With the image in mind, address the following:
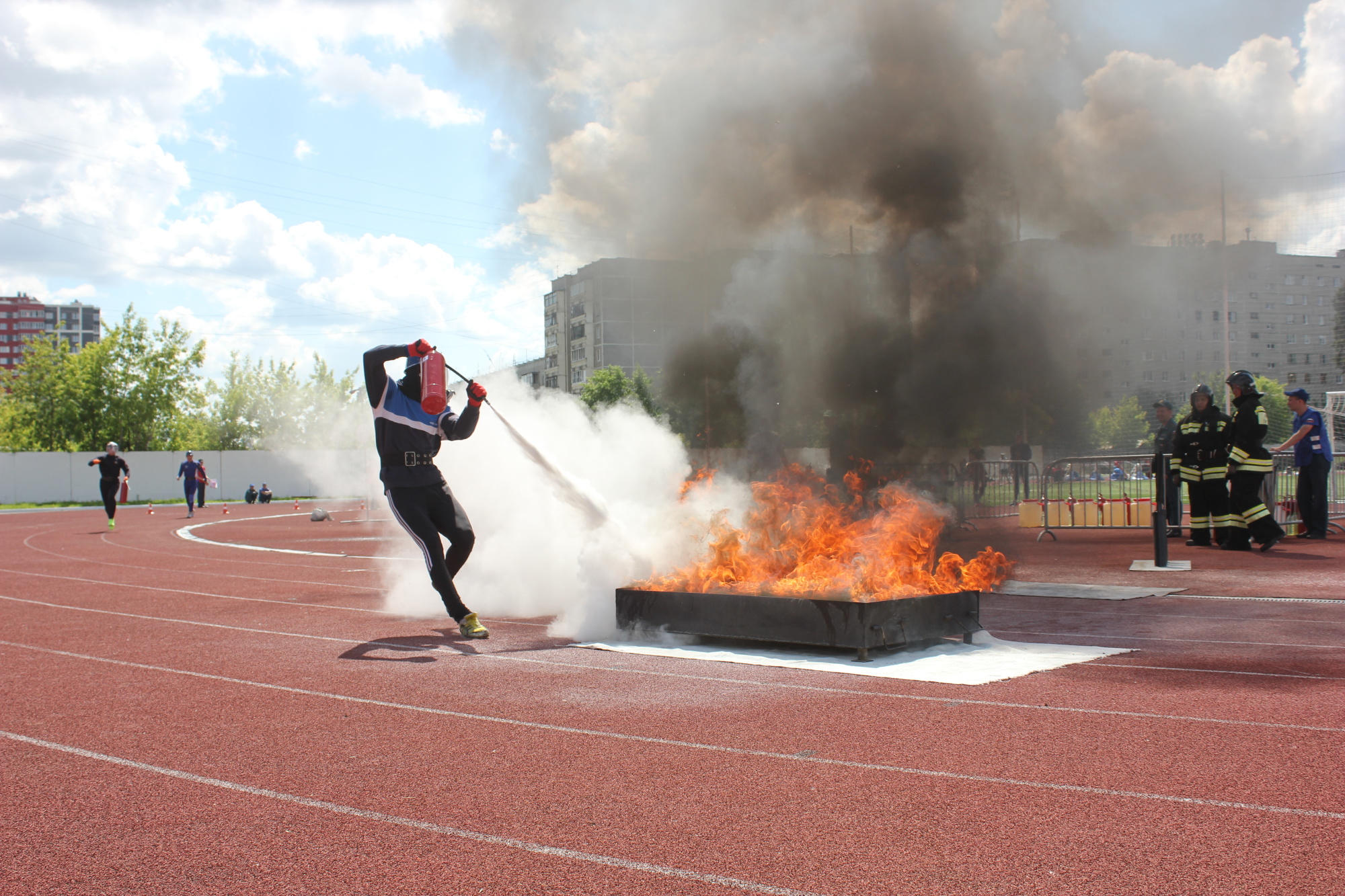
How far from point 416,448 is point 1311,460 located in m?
12.6

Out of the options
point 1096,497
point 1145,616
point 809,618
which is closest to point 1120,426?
point 1096,497

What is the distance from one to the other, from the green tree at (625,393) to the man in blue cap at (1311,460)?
30.2ft

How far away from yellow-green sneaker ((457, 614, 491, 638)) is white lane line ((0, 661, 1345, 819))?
5.96 ft

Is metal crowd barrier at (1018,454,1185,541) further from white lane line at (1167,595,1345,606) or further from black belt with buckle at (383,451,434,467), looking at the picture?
black belt with buckle at (383,451,434,467)

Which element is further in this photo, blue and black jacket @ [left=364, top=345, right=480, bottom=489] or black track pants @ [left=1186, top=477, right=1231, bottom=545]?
black track pants @ [left=1186, top=477, right=1231, bottom=545]

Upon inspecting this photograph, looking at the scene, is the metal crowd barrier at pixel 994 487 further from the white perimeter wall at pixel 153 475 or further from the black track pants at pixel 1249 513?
the white perimeter wall at pixel 153 475

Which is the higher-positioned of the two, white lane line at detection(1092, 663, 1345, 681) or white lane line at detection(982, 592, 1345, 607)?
white lane line at detection(1092, 663, 1345, 681)

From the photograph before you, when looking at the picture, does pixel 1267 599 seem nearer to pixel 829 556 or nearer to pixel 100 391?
pixel 829 556

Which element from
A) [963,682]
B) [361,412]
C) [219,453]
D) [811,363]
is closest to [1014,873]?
[963,682]

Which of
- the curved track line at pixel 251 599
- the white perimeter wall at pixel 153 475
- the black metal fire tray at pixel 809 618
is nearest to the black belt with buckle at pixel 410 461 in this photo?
the curved track line at pixel 251 599

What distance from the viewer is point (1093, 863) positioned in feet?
9.74

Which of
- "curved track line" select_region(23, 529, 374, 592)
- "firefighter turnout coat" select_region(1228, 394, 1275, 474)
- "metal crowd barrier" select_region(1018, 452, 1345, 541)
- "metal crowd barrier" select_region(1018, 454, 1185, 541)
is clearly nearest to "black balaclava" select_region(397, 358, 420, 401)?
"curved track line" select_region(23, 529, 374, 592)

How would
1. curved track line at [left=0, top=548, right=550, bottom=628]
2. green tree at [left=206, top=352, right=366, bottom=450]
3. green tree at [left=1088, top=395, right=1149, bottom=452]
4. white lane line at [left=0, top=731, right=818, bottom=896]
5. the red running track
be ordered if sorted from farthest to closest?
green tree at [left=206, top=352, right=366, bottom=450] < green tree at [left=1088, top=395, right=1149, bottom=452] < curved track line at [left=0, top=548, right=550, bottom=628] < the red running track < white lane line at [left=0, top=731, right=818, bottom=896]

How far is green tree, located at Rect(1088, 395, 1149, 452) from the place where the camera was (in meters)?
15.2
